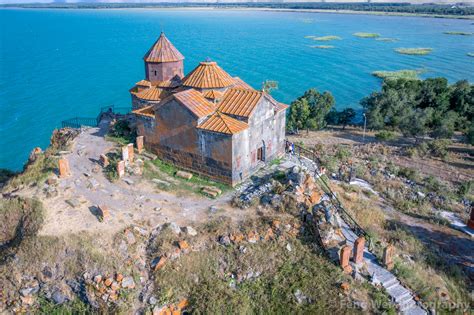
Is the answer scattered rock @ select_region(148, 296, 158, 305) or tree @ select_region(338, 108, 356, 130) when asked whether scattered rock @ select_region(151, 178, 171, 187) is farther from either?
tree @ select_region(338, 108, 356, 130)

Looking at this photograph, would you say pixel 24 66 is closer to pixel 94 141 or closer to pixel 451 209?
pixel 94 141

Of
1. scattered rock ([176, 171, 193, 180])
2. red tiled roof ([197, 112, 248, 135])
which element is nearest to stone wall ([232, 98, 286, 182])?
red tiled roof ([197, 112, 248, 135])

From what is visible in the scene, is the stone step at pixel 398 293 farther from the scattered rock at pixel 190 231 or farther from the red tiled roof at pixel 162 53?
the red tiled roof at pixel 162 53

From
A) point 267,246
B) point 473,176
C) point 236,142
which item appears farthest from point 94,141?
point 473,176

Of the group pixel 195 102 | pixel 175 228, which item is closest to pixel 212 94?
pixel 195 102

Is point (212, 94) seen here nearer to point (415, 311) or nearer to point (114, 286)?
point (114, 286)

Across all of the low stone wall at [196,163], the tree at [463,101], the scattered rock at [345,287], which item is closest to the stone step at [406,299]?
the scattered rock at [345,287]

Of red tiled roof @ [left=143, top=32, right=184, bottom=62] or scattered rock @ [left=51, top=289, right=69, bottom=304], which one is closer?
scattered rock @ [left=51, top=289, right=69, bottom=304]
